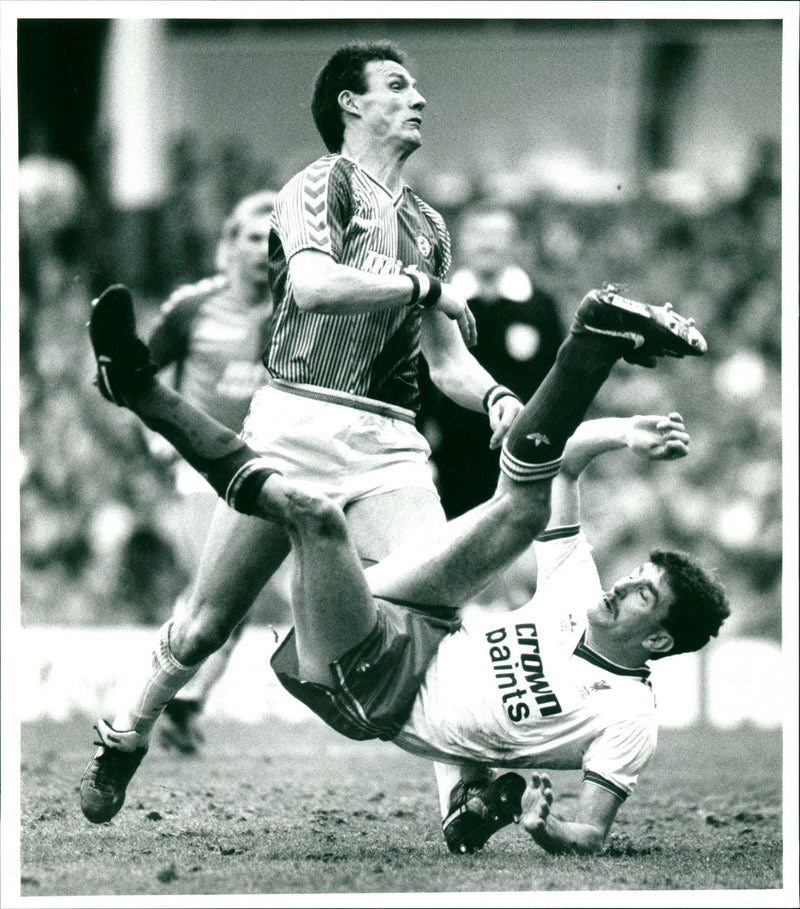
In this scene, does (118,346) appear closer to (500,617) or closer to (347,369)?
(347,369)

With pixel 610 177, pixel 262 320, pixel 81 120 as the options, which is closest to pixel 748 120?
pixel 610 177

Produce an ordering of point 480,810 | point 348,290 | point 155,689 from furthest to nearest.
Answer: point 155,689, point 480,810, point 348,290

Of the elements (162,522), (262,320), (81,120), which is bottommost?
(162,522)

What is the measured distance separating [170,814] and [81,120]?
9123 mm

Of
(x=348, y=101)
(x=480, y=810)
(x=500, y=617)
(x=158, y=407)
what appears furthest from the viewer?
(x=348, y=101)

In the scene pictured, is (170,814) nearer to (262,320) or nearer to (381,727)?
(381,727)

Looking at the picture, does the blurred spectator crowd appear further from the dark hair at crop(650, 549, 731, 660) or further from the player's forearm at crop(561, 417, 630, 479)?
the dark hair at crop(650, 549, 731, 660)

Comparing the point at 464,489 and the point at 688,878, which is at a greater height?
the point at 464,489

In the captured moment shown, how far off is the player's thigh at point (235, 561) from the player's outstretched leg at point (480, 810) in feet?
2.81

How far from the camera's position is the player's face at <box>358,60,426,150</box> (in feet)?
15.6

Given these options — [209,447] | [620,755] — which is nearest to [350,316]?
[209,447]

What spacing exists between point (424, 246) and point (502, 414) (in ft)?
1.92

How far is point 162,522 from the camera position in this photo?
11.1m

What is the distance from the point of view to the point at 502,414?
4.68m
